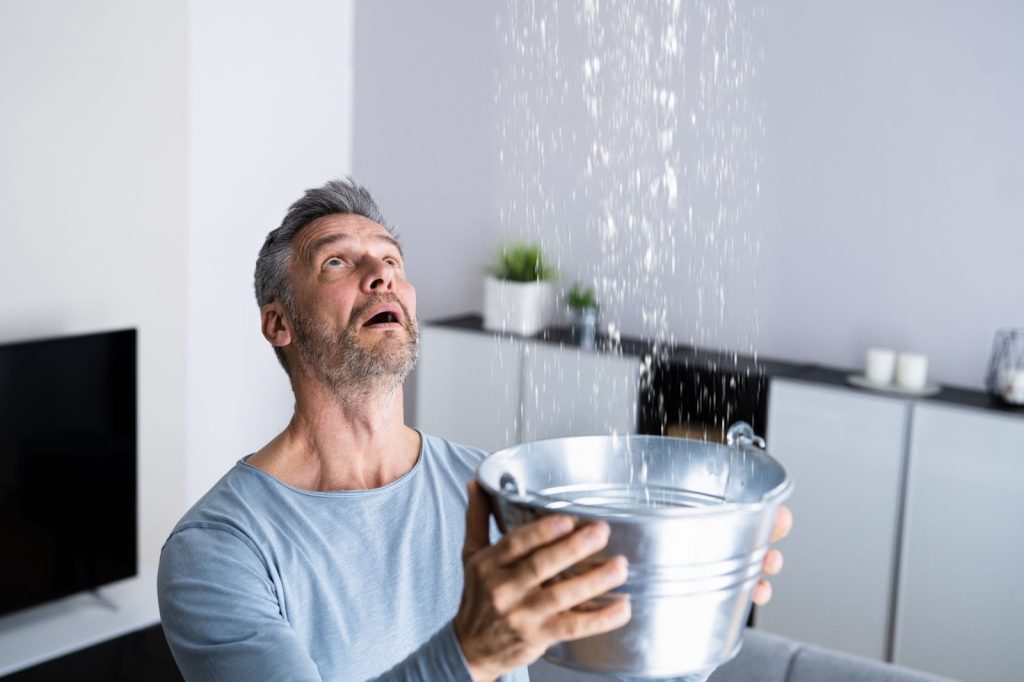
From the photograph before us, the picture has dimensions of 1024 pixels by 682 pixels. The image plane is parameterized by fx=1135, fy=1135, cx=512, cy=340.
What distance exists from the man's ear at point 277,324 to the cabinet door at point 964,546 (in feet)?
6.12

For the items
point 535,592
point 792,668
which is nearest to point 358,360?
point 535,592

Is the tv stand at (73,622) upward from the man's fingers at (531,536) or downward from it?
downward

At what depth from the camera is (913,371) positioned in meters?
2.98

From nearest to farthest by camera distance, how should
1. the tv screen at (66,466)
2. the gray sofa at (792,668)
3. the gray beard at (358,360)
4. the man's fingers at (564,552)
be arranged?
the man's fingers at (564,552) < the gray beard at (358,360) < the gray sofa at (792,668) < the tv screen at (66,466)

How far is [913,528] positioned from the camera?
288 cm

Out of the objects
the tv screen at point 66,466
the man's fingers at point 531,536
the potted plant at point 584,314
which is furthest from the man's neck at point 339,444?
the potted plant at point 584,314

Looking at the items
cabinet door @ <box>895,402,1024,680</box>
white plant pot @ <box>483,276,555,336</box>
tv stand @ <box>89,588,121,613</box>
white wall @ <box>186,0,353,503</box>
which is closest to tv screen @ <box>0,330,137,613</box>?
tv stand @ <box>89,588,121,613</box>

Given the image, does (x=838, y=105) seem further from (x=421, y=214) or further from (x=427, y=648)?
(x=427, y=648)

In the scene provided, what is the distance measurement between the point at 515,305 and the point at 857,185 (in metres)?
1.11

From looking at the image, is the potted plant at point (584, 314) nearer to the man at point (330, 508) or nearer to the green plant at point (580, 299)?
the green plant at point (580, 299)

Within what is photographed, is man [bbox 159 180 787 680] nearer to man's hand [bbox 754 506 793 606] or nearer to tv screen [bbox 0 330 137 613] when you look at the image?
man's hand [bbox 754 506 793 606]

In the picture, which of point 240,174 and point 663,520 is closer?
point 663,520

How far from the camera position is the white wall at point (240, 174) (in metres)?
3.57

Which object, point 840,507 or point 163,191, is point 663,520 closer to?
point 840,507
